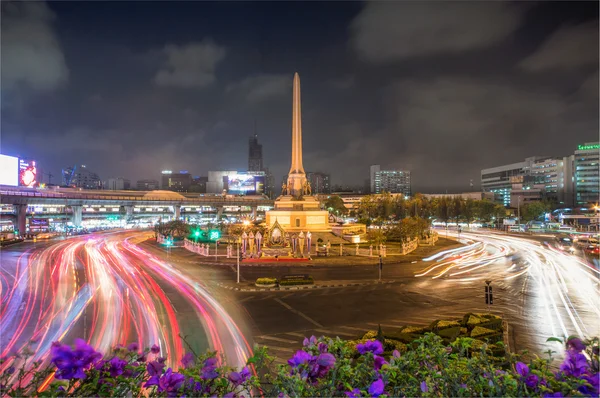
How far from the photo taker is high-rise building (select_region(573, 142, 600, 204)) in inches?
4006

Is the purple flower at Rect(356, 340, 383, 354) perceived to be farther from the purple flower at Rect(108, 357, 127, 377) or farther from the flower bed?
the purple flower at Rect(108, 357, 127, 377)

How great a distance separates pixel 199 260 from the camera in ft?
116

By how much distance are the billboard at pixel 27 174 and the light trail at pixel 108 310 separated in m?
37.3

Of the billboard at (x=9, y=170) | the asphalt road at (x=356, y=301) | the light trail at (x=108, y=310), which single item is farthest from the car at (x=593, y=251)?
the billboard at (x=9, y=170)

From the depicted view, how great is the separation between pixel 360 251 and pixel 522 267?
1588 centimetres

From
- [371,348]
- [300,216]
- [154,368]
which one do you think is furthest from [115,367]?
[300,216]

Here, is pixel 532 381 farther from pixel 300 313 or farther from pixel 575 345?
pixel 300 313

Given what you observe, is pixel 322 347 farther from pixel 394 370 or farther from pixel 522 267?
pixel 522 267

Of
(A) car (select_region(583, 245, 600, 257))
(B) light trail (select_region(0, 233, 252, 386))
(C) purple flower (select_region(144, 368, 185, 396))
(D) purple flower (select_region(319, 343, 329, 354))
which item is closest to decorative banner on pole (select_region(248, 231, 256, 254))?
(B) light trail (select_region(0, 233, 252, 386))

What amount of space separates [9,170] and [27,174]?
6042mm

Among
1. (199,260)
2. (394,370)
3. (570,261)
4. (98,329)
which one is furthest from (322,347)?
(570,261)

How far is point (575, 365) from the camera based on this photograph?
11.9 feet

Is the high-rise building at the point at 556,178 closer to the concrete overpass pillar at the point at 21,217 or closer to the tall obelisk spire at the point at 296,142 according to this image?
the tall obelisk spire at the point at 296,142

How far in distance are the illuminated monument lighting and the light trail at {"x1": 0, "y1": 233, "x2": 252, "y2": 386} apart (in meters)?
23.7
